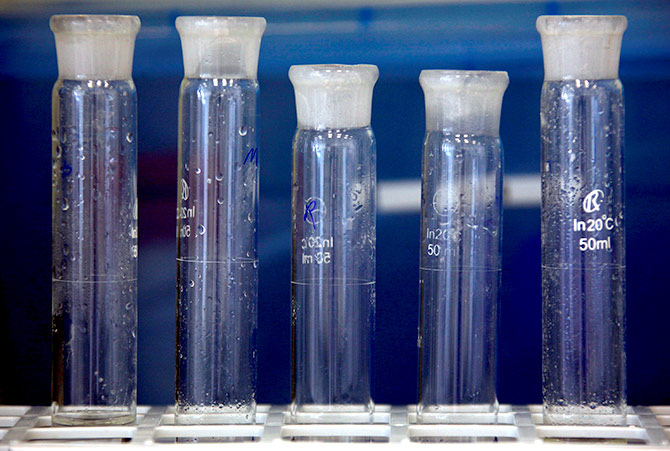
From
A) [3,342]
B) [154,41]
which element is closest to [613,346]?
[154,41]

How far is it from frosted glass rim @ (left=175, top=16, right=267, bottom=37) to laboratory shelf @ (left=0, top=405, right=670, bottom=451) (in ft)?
1.64

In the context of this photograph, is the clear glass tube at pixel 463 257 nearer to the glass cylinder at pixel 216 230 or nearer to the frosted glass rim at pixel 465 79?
the frosted glass rim at pixel 465 79

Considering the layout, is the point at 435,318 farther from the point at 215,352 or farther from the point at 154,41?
the point at 154,41

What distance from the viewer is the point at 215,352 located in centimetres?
127

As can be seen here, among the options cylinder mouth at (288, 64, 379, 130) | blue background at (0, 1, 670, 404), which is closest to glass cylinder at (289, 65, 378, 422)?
cylinder mouth at (288, 64, 379, 130)

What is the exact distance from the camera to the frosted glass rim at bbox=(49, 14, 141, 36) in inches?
49.0

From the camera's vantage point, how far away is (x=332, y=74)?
49.1 inches

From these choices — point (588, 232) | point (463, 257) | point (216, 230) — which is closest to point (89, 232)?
point (216, 230)

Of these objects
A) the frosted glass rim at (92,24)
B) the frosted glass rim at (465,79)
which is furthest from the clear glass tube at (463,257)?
the frosted glass rim at (92,24)

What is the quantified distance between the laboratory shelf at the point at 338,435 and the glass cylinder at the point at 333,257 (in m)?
0.04

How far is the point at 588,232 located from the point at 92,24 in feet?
2.23

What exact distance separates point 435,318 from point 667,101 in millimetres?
508

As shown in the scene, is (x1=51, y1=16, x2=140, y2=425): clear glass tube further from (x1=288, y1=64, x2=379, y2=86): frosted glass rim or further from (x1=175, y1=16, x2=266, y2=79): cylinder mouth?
(x1=288, y1=64, x2=379, y2=86): frosted glass rim

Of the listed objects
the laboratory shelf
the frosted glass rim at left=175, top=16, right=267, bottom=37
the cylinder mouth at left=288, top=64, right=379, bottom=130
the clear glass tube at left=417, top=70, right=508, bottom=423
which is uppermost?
the frosted glass rim at left=175, top=16, right=267, bottom=37
